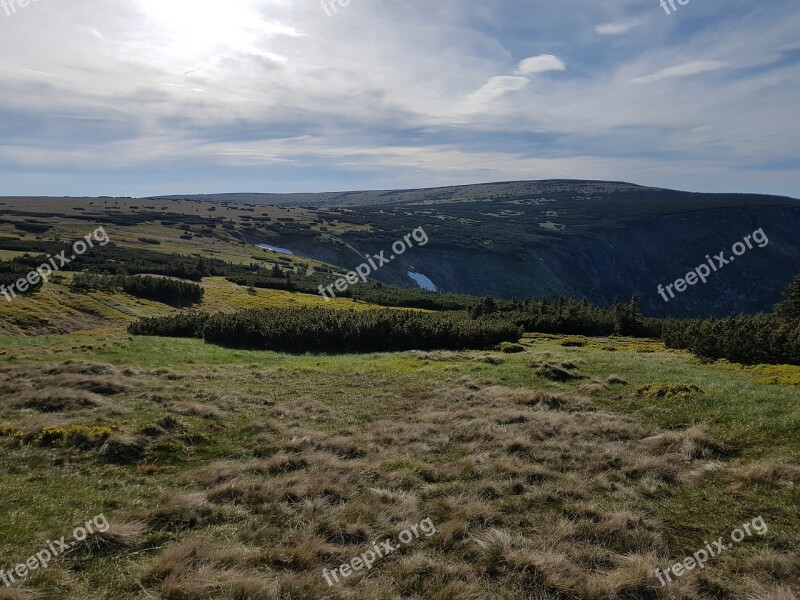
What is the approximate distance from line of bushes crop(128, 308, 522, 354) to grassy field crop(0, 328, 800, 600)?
61.3 ft

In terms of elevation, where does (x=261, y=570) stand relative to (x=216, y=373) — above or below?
above

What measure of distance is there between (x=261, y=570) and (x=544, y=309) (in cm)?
6292

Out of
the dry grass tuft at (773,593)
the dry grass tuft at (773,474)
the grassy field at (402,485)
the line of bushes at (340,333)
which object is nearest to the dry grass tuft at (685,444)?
the grassy field at (402,485)

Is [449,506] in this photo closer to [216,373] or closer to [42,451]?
[42,451]

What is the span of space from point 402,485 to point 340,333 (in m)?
31.9

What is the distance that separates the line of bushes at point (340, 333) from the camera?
43.1 m

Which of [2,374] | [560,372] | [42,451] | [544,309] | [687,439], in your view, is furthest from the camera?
[544,309]

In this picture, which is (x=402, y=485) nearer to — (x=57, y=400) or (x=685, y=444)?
(x=685, y=444)

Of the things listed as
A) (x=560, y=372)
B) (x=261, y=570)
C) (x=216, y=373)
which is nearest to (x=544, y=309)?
(x=560, y=372)

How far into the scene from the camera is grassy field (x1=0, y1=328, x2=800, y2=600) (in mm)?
8312

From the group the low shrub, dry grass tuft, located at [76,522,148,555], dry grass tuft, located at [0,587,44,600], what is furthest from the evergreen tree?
dry grass tuft, located at [0,587,44,600]

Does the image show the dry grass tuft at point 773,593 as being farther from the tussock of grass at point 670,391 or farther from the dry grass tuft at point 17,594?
the tussock of grass at point 670,391

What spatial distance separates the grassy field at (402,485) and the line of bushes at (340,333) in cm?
1869

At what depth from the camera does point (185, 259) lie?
4033 inches
